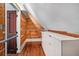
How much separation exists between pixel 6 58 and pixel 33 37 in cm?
861

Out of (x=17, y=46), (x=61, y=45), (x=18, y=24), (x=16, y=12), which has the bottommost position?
(x=17, y=46)

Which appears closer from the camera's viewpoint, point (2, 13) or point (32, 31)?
point (2, 13)

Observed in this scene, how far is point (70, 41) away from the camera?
5.59ft

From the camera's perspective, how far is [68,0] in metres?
1.60

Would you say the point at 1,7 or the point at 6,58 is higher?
the point at 1,7

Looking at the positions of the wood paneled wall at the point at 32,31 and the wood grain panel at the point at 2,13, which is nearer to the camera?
the wood grain panel at the point at 2,13

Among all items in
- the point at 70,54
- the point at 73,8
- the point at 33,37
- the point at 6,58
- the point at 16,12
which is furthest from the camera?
the point at 33,37

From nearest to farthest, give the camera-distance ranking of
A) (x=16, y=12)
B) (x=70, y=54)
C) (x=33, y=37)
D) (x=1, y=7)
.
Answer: (x=70, y=54), (x=1, y=7), (x=16, y=12), (x=33, y=37)

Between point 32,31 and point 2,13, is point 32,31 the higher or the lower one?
the lower one

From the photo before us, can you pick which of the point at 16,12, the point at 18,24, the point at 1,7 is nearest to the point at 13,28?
the point at 18,24

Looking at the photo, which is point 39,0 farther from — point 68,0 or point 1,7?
point 1,7

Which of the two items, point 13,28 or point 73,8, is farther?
point 13,28

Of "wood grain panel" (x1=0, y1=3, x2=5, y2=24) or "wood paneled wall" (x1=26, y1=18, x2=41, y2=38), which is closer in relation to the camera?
"wood grain panel" (x1=0, y1=3, x2=5, y2=24)

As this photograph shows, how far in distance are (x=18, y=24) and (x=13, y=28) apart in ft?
0.76
